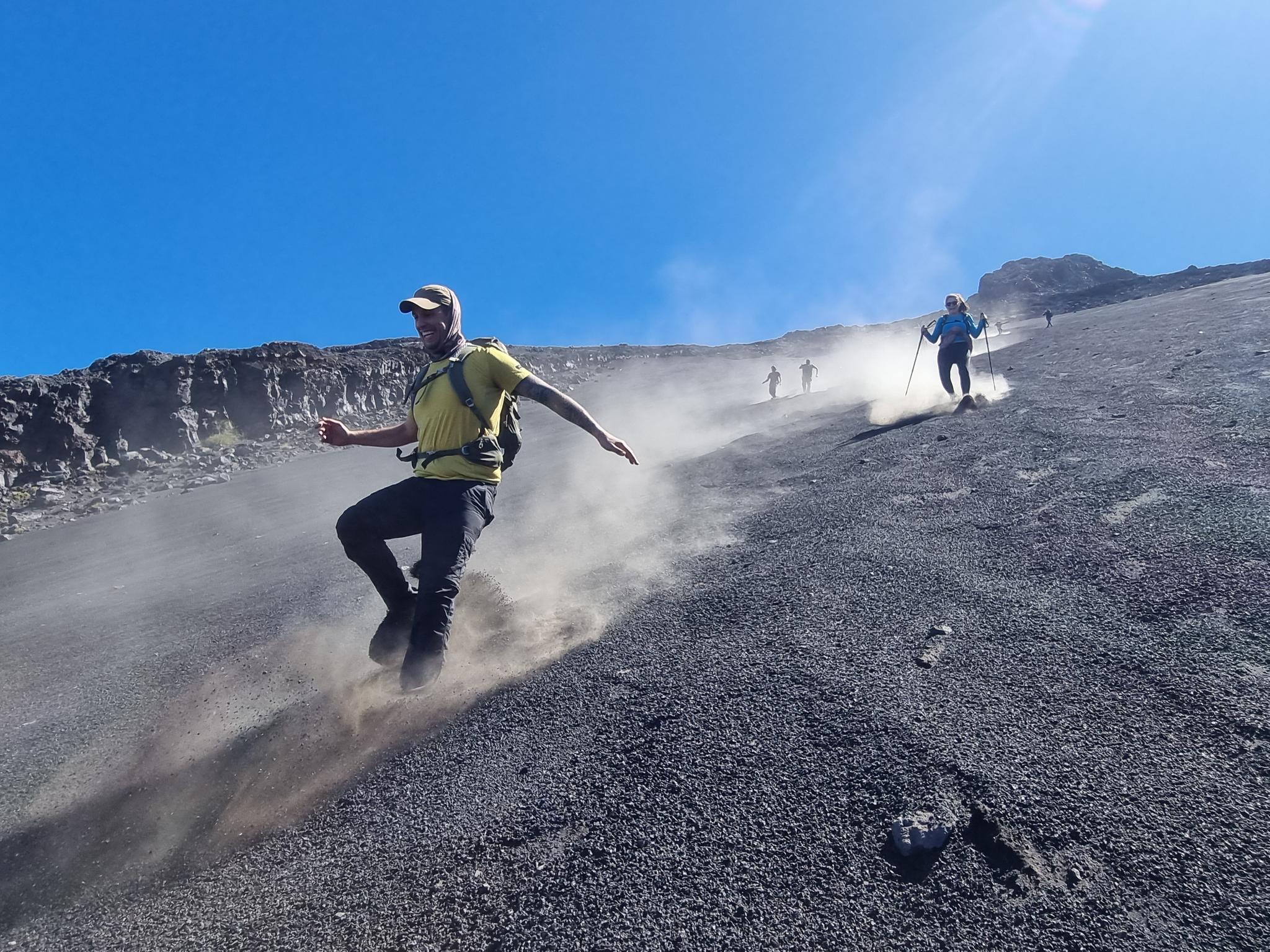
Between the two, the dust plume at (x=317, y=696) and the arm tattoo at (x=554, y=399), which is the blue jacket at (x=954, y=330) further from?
the arm tattoo at (x=554, y=399)

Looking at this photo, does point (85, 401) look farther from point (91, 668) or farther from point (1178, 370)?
point (1178, 370)

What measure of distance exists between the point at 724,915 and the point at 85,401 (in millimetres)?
27556

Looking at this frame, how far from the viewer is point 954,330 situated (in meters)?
10.9

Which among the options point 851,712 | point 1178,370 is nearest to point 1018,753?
point 851,712

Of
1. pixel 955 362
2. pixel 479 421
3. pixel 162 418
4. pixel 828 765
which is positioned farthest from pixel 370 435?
pixel 162 418

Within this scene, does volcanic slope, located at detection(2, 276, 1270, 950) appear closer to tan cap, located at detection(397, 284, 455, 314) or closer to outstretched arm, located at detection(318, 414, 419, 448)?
outstretched arm, located at detection(318, 414, 419, 448)

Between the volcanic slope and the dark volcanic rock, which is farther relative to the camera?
the dark volcanic rock

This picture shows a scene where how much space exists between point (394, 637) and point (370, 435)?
1368 mm

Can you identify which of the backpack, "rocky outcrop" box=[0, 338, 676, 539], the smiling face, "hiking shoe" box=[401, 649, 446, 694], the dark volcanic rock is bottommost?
"hiking shoe" box=[401, 649, 446, 694]

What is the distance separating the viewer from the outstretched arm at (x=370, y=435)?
13.8ft

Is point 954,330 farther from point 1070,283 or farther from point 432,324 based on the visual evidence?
point 1070,283

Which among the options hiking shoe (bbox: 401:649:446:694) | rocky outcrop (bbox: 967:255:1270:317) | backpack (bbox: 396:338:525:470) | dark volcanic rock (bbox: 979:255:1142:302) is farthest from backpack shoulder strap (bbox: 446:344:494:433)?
dark volcanic rock (bbox: 979:255:1142:302)

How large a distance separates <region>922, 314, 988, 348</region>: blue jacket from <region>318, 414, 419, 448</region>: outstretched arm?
915 cm

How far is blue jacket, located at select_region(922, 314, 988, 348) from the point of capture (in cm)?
1091
